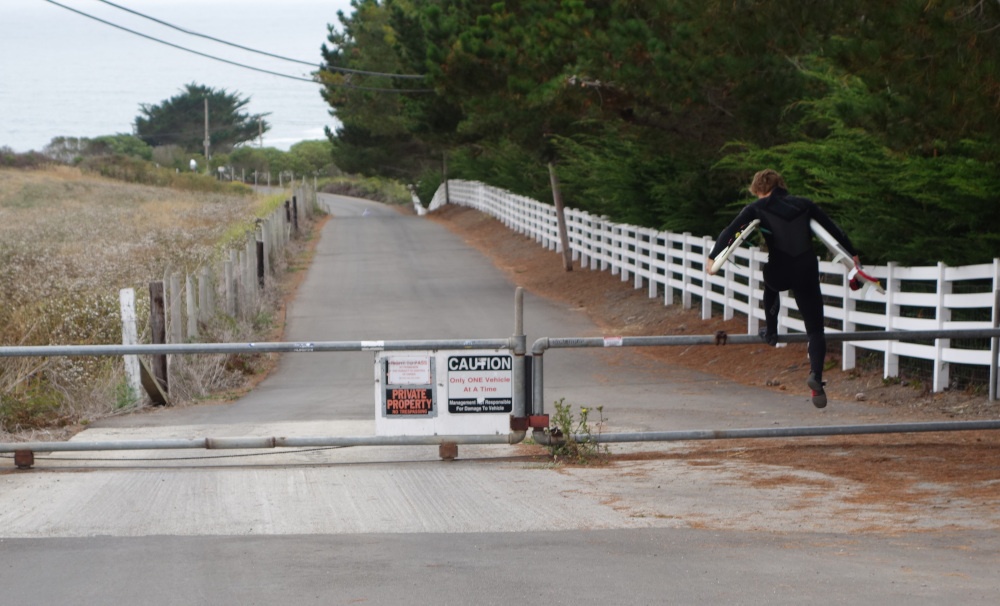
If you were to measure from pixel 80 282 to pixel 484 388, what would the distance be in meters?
12.7

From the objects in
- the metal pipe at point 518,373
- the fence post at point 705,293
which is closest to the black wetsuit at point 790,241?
the metal pipe at point 518,373

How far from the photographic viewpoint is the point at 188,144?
5664 inches

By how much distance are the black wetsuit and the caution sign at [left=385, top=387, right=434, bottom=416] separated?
2.50 m

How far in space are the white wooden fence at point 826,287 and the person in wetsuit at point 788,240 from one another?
0.33m

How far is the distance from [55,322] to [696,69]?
9312mm

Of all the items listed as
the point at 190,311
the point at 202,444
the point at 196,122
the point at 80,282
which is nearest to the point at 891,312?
the point at 202,444

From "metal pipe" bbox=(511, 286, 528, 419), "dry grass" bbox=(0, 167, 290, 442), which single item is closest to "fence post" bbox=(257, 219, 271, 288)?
"dry grass" bbox=(0, 167, 290, 442)

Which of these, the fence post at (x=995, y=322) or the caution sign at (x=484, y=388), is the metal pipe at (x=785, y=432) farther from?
the fence post at (x=995, y=322)

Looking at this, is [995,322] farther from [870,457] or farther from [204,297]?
[204,297]

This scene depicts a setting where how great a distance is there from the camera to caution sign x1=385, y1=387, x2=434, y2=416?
9.70m

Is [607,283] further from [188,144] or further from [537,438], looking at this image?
[188,144]

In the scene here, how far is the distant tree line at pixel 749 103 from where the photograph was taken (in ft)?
35.2

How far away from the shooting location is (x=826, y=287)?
604 inches

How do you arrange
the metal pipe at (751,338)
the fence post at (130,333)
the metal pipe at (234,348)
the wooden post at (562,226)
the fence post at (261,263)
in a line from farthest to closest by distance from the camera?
the wooden post at (562,226) → the fence post at (261,263) → the fence post at (130,333) → the metal pipe at (751,338) → the metal pipe at (234,348)
